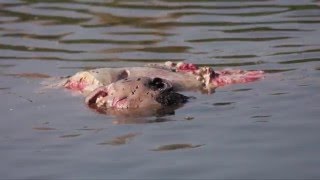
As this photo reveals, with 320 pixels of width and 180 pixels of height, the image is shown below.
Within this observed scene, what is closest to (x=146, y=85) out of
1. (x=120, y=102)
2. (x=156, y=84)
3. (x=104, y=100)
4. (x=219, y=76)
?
(x=156, y=84)

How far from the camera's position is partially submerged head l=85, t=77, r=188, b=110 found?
27.0ft

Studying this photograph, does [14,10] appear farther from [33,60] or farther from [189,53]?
[189,53]

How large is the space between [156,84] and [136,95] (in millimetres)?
248

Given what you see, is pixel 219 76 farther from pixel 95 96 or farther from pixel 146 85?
pixel 95 96

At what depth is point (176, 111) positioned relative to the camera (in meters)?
8.02

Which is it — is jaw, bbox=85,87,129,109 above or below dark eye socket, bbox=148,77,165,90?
below

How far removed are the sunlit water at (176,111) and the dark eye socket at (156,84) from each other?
0.37m

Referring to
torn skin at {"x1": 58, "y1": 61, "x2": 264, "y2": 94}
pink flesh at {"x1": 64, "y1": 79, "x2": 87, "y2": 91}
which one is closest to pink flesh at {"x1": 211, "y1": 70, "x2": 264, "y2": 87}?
torn skin at {"x1": 58, "y1": 61, "x2": 264, "y2": 94}

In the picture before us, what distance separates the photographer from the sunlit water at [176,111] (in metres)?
6.45

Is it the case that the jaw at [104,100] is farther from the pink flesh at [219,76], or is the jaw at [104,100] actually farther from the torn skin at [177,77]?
the pink flesh at [219,76]

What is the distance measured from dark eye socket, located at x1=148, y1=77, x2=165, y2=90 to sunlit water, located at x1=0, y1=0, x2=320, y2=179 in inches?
14.7

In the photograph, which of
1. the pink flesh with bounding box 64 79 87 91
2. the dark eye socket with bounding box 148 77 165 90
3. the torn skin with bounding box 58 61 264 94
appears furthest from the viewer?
the pink flesh with bounding box 64 79 87 91

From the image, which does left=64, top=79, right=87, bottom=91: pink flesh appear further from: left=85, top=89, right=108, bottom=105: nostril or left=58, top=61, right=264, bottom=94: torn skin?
left=85, top=89, right=108, bottom=105: nostril

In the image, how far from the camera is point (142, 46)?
11398 mm
